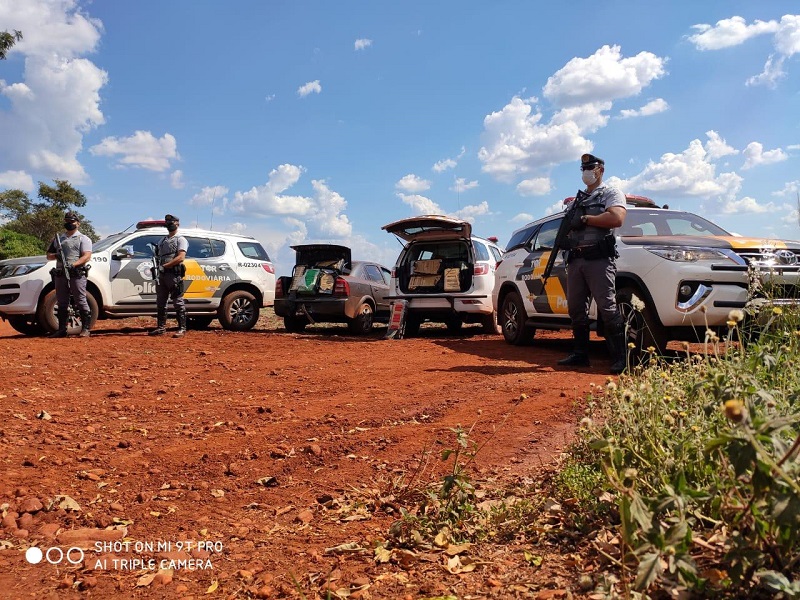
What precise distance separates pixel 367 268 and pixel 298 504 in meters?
9.51

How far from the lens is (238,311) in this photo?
11.7 meters

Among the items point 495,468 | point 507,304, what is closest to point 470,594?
point 495,468

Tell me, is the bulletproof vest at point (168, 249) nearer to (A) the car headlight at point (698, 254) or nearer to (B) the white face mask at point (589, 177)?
(B) the white face mask at point (589, 177)

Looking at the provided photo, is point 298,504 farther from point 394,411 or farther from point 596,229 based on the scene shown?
point 596,229

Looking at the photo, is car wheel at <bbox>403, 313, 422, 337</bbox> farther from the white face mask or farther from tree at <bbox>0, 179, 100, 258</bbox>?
tree at <bbox>0, 179, 100, 258</bbox>

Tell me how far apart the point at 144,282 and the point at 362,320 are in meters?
3.98

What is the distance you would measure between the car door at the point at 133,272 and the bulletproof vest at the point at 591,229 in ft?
24.9

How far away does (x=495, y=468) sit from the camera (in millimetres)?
3066

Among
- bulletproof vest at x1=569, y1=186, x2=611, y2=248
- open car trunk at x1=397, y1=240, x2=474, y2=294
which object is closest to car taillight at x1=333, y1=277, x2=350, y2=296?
open car trunk at x1=397, y1=240, x2=474, y2=294

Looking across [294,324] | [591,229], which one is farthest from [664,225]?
[294,324]

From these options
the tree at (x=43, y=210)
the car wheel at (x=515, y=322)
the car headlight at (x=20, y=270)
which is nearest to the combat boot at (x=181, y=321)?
the car headlight at (x=20, y=270)

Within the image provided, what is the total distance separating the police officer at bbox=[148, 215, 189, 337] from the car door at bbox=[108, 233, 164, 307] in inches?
30.4

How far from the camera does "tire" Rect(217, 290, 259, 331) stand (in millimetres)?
11430

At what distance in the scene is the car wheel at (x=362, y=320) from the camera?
11.5 m
